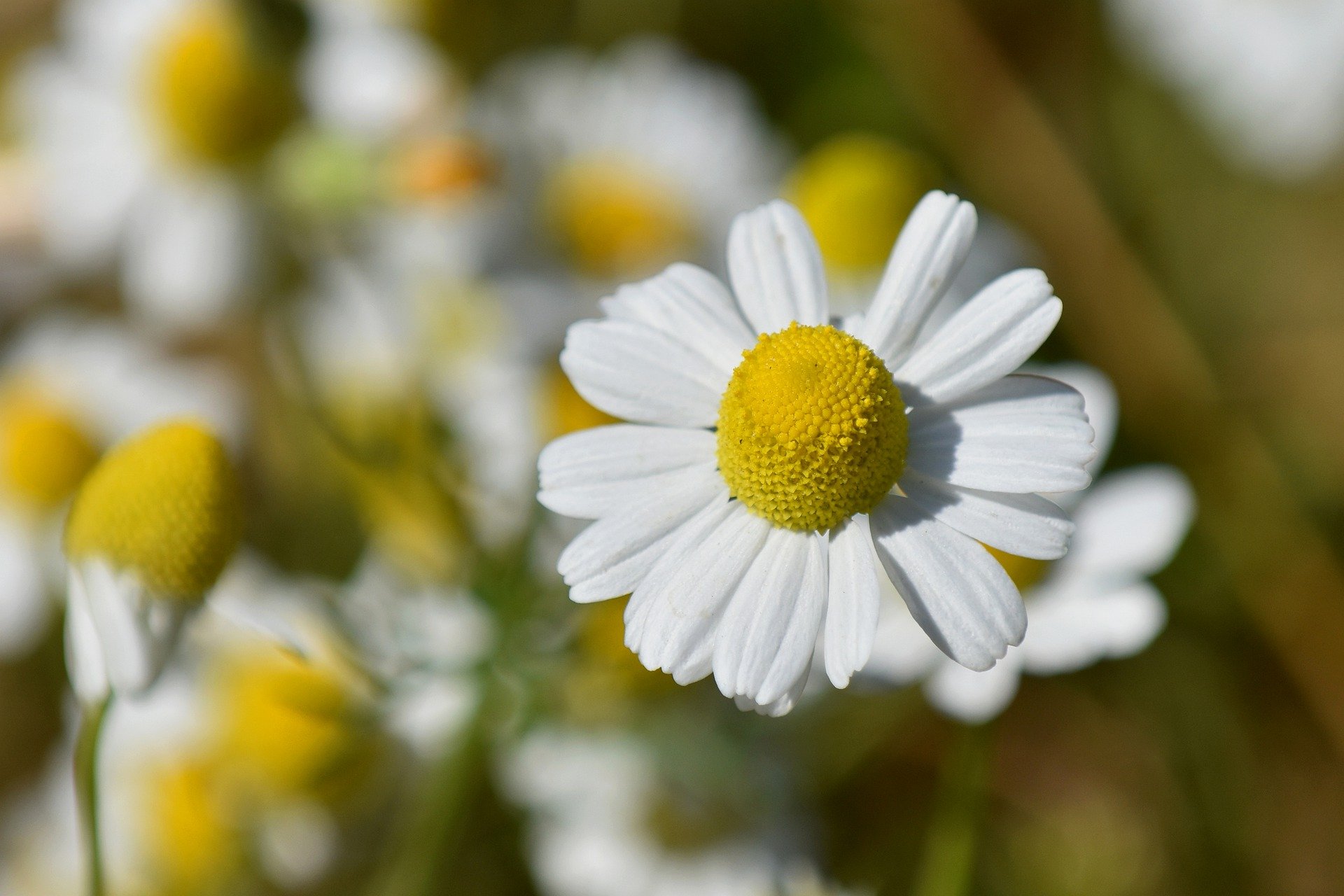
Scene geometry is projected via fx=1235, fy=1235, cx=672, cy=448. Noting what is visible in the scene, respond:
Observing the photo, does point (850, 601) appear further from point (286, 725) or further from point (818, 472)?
point (286, 725)

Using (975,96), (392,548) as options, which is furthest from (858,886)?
(975,96)

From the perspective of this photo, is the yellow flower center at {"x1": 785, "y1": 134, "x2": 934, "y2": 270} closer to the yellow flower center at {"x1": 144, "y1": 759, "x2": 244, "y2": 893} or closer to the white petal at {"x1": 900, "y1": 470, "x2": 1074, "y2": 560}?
the white petal at {"x1": 900, "y1": 470, "x2": 1074, "y2": 560}

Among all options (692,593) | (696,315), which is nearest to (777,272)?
(696,315)

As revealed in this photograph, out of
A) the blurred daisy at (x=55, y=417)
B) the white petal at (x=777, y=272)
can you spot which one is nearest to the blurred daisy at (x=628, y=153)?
the blurred daisy at (x=55, y=417)

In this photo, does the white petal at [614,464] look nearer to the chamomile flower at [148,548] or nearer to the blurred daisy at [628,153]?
the chamomile flower at [148,548]

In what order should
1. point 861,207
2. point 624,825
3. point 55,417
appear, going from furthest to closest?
point 55,417
point 861,207
point 624,825
